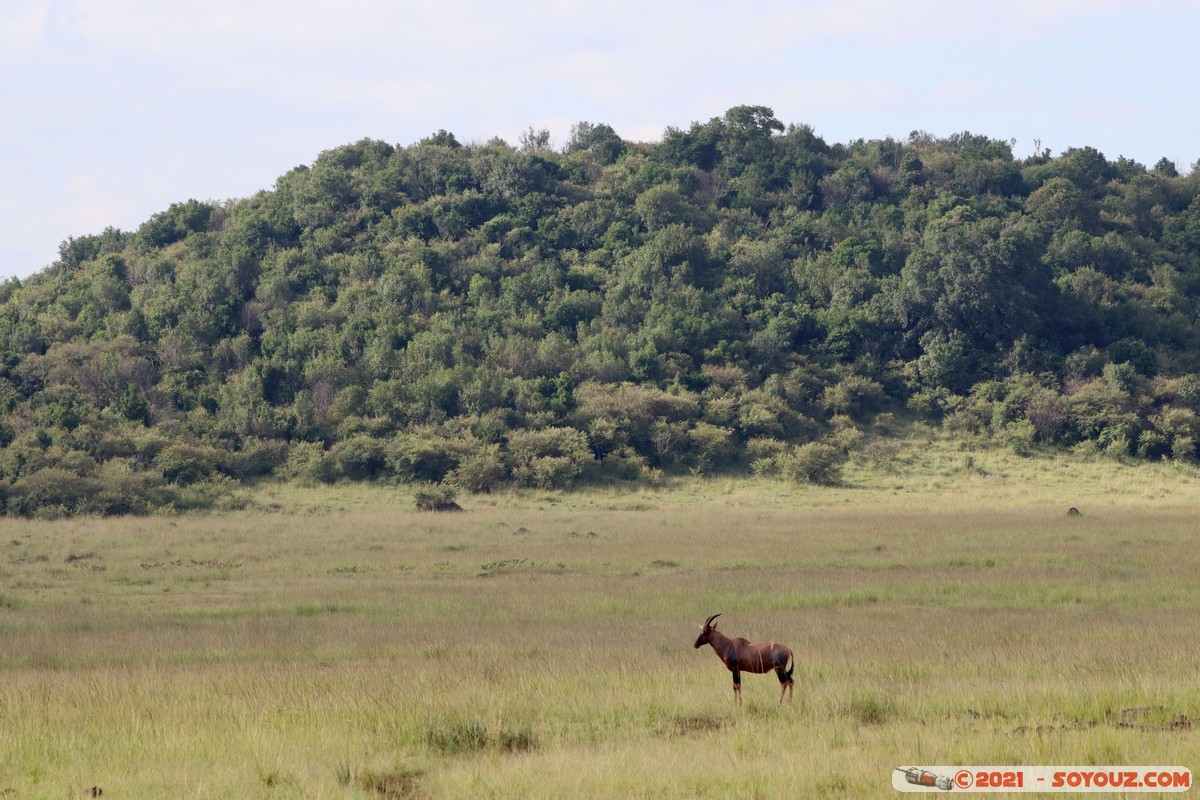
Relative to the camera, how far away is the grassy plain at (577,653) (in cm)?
782

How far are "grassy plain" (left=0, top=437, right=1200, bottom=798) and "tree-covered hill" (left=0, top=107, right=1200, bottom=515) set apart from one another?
14380 millimetres

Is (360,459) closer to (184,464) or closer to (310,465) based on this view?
(310,465)

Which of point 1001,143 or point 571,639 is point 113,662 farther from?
point 1001,143

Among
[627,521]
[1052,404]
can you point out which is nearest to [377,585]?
[627,521]

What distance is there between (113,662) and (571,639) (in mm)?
5129

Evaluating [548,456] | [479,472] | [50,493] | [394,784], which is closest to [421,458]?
[479,472]

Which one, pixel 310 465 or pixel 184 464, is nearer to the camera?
pixel 184 464

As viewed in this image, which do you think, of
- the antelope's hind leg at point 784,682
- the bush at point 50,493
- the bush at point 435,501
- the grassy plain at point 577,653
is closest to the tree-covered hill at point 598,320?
the bush at point 50,493

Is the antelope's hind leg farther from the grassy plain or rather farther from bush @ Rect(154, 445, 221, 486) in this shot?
bush @ Rect(154, 445, 221, 486)

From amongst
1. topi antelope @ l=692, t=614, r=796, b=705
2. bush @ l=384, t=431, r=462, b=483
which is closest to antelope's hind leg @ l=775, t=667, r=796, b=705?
topi antelope @ l=692, t=614, r=796, b=705

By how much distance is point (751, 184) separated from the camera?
255ft

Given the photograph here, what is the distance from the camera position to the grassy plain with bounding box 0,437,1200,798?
7820 millimetres

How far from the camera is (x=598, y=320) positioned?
6238 cm

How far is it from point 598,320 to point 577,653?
49569 mm
